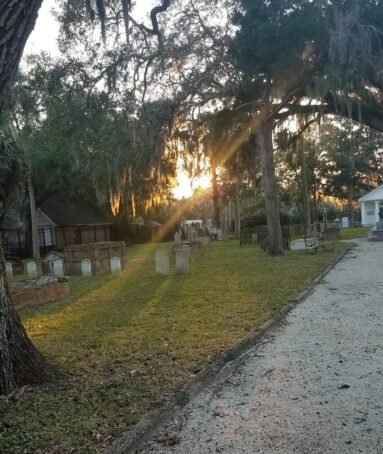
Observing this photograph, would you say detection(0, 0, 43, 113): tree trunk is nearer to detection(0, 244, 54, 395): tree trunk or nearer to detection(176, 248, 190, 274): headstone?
detection(0, 244, 54, 395): tree trunk

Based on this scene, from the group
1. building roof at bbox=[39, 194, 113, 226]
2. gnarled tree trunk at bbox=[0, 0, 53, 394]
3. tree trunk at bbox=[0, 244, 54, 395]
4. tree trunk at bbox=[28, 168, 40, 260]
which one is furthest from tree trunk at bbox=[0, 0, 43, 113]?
building roof at bbox=[39, 194, 113, 226]

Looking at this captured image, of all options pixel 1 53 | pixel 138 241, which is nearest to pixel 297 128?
pixel 1 53

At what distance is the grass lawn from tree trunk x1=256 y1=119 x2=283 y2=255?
5791 mm

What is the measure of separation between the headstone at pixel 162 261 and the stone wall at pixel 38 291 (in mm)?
3765

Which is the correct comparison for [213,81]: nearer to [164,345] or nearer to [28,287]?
[28,287]

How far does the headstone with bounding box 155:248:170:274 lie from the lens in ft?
46.3

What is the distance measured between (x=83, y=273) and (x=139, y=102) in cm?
642

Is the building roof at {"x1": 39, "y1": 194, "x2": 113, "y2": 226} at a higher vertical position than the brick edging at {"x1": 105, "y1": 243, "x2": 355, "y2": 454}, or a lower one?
higher

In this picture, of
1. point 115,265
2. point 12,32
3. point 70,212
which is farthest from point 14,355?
point 70,212

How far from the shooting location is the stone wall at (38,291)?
32.1ft

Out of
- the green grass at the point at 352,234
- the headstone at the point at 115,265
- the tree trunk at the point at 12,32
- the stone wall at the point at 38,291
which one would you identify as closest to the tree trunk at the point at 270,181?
the headstone at the point at 115,265

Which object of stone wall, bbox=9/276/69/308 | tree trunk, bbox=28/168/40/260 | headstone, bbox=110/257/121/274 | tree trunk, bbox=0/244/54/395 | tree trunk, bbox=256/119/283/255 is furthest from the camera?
tree trunk, bbox=28/168/40/260

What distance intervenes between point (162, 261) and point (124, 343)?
26.9 feet

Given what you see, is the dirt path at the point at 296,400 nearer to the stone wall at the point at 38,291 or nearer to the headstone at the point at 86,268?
the stone wall at the point at 38,291
